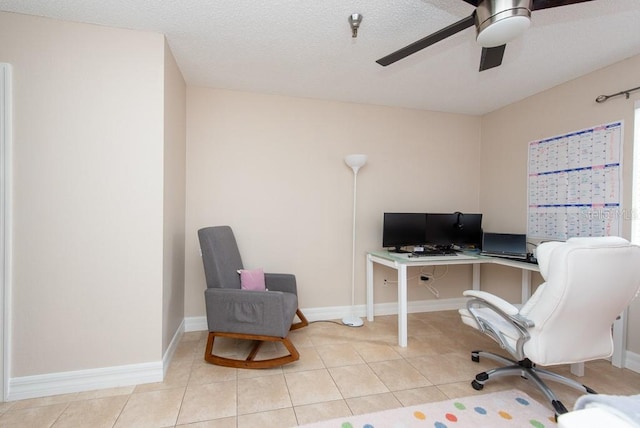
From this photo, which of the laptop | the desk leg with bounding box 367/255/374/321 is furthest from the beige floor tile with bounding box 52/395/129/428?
the laptop

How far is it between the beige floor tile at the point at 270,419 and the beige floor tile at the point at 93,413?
727 millimetres

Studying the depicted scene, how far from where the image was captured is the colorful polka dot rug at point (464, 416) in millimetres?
1535

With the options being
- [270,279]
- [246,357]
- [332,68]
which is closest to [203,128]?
[332,68]

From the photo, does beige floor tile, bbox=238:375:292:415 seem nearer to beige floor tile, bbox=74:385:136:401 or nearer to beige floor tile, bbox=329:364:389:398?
beige floor tile, bbox=329:364:389:398

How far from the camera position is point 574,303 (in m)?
1.42

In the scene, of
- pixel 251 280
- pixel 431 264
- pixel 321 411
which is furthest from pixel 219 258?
pixel 431 264

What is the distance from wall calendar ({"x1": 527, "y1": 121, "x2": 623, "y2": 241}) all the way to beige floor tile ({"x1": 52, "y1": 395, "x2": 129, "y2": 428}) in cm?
368

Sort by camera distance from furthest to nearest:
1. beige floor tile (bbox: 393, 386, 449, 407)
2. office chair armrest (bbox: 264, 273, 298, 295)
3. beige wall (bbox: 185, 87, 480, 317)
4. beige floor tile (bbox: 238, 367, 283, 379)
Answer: beige wall (bbox: 185, 87, 480, 317) → office chair armrest (bbox: 264, 273, 298, 295) → beige floor tile (bbox: 238, 367, 283, 379) → beige floor tile (bbox: 393, 386, 449, 407)

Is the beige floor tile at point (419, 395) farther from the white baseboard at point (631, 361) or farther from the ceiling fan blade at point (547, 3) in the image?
the ceiling fan blade at point (547, 3)

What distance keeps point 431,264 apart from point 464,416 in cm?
122

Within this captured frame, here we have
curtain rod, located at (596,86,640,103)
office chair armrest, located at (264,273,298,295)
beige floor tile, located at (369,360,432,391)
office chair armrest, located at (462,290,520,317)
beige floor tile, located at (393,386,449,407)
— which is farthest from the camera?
office chair armrest, located at (264,273,298,295)

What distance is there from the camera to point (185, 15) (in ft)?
5.77

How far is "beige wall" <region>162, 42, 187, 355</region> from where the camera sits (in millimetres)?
2068

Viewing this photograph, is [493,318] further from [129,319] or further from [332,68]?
[129,319]
